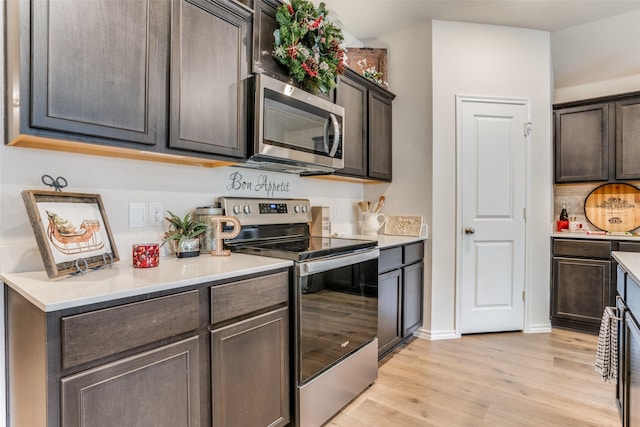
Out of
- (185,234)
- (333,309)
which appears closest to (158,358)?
(185,234)

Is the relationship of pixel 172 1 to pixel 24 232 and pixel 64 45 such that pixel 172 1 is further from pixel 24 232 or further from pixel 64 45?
pixel 24 232

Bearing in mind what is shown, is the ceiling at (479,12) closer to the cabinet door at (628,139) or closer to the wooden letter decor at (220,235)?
the cabinet door at (628,139)

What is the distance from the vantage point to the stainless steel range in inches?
64.4

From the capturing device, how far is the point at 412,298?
111 inches

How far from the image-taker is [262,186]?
2.31 meters

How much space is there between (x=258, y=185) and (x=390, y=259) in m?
1.06

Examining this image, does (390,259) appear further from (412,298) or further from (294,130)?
(294,130)

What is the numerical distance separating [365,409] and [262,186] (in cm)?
148

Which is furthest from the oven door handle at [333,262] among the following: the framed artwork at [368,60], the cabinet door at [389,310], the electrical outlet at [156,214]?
the framed artwork at [368,60]

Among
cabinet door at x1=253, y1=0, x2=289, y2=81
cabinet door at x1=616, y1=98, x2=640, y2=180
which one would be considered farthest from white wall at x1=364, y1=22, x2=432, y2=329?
cabinet door at x1=616, y1=98, x2=640, y2=180

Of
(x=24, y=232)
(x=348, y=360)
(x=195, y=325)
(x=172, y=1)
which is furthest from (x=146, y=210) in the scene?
(x=348, y=360)

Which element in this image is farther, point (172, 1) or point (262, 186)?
point (262, 186)

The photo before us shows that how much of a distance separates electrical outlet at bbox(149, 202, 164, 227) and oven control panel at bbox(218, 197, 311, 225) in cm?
34

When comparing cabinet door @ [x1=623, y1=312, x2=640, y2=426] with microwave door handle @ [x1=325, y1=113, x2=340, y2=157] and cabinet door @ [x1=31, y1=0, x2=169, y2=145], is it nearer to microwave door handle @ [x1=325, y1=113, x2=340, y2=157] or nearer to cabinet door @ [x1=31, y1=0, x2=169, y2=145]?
microwave door handle @ [x1=325, y1=113, x2=340, y2=157]
